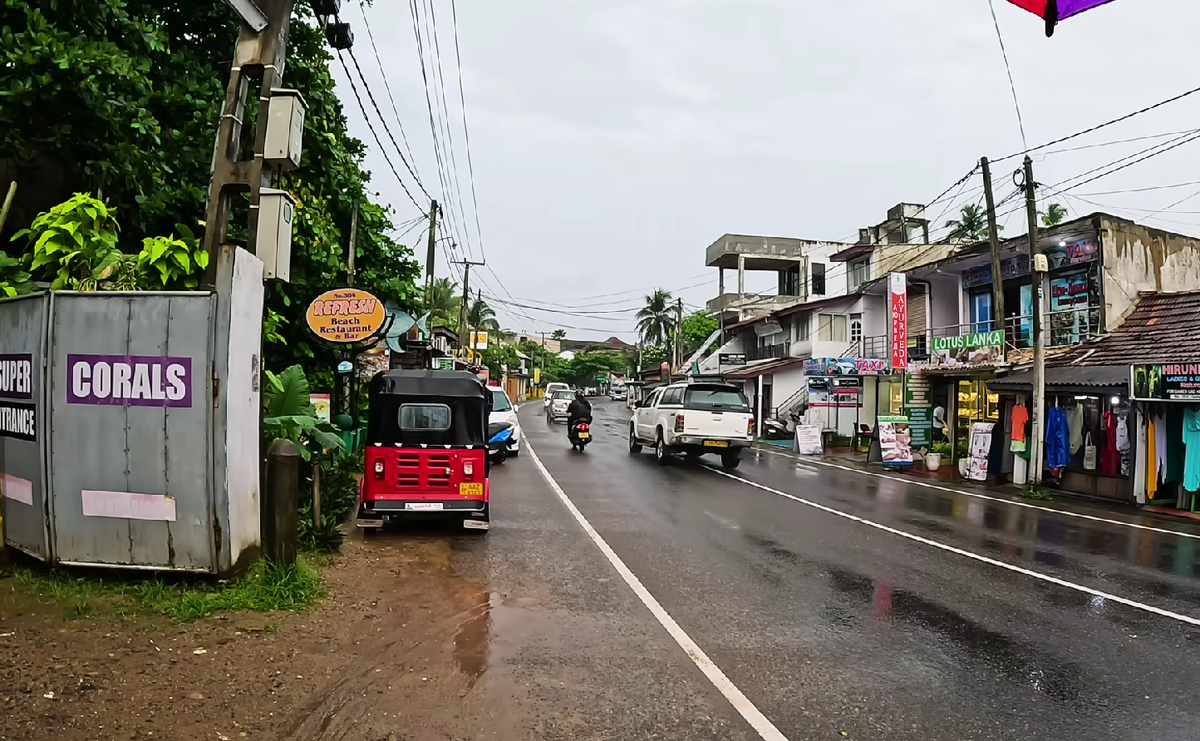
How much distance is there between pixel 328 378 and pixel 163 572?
388 inches

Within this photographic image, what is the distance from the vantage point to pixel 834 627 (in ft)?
21.2

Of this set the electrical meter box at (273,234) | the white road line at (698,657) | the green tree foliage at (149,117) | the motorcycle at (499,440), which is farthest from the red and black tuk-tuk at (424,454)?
the motorcycle at (499,440)

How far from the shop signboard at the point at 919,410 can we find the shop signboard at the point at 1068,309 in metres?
4.32

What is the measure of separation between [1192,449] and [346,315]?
48.1 ft

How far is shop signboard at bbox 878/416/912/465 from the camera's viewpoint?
878 inches

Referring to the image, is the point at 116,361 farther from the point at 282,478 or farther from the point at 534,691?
the point at 534,691

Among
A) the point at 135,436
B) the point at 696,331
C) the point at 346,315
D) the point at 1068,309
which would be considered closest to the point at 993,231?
the point at 1068,309

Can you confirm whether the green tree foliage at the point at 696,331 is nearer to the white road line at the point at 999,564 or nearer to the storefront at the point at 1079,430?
the storefront at the point at 1079,430

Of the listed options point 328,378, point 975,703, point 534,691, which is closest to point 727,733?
point 534,691

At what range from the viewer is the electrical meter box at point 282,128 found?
23.9 ft

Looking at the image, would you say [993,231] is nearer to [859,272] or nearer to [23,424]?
[859,272]

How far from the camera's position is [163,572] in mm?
6484

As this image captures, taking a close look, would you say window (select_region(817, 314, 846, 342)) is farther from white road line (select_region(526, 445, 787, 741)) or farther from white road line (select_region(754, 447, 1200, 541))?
white road line (select_region(526, 445, 787, 741))

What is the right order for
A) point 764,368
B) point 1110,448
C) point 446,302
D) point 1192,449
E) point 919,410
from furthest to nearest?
point 446,302 < point 764,368 < point 919,410 < point 1110,448 < point 1192,449
